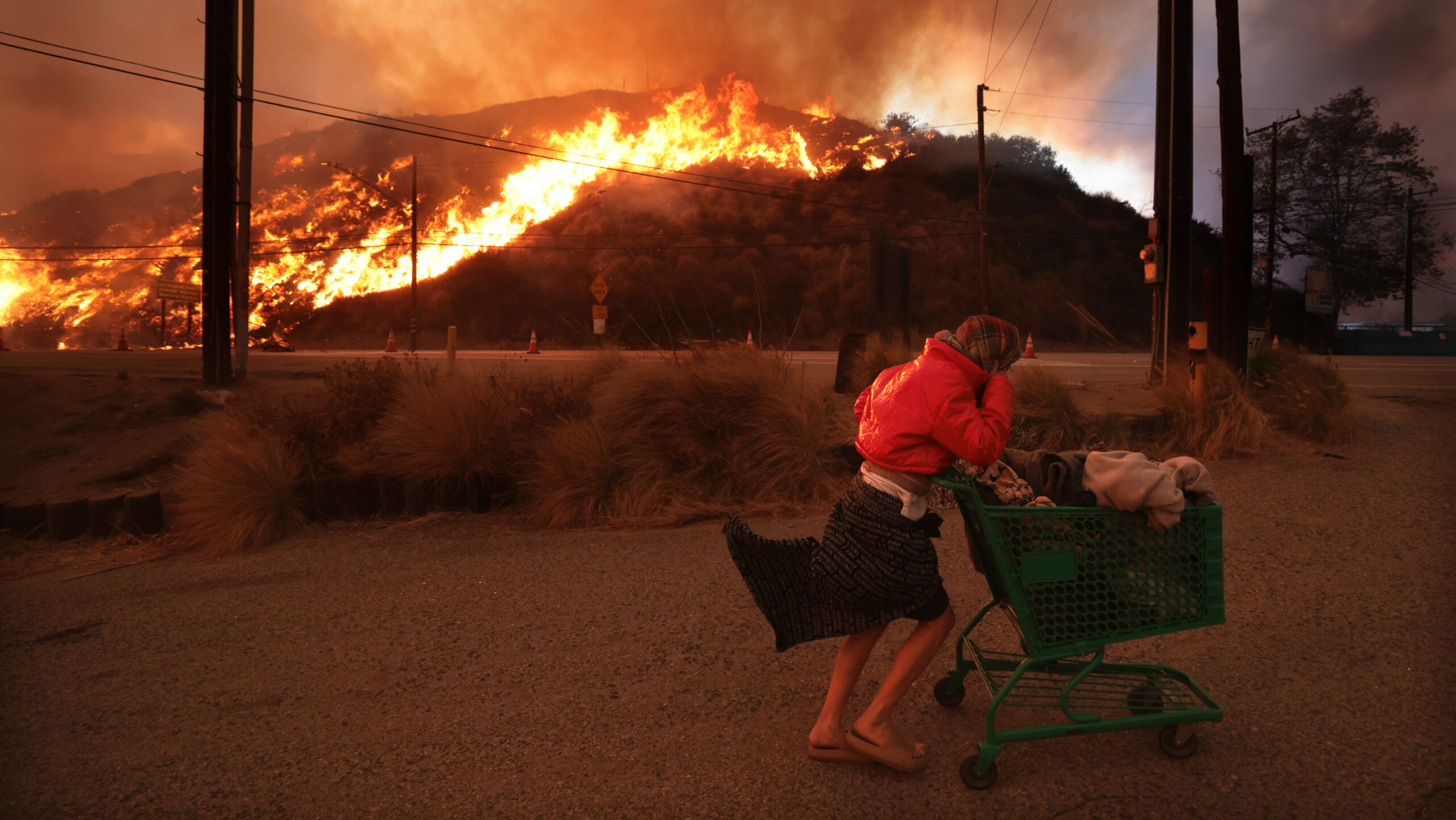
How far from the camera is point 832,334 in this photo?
123 feet

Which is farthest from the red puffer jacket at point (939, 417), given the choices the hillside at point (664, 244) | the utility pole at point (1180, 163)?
the hillside at point (664, 244)

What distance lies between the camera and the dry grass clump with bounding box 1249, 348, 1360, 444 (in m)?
8.05

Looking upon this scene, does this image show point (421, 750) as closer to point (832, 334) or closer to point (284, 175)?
point (832, 334)

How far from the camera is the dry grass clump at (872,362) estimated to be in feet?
29.8

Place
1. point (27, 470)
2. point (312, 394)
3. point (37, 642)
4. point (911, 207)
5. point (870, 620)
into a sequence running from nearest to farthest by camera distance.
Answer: point (870, 620) → point (37, 642) → point (312, 394) → point (27, 470) → point (911, 207)

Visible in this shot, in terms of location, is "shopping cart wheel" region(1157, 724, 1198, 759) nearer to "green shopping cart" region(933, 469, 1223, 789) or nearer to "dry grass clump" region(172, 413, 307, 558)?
"green shopping cart" region(933, 469, 1223, 789)

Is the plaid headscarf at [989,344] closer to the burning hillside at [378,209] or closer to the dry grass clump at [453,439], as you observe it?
the dry grass clump at [453,439]

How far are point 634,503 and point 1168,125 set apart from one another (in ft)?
30.8

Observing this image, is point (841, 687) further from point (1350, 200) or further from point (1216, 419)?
point (1350, 200)

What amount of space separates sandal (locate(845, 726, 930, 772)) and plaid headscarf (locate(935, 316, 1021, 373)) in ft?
4.00

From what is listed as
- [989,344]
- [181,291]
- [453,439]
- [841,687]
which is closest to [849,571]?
[841,687]

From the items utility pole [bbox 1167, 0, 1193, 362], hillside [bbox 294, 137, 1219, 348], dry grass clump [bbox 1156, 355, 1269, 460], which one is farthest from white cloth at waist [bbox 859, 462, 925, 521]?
hillside [bbox 294, 137, 1219, 348]

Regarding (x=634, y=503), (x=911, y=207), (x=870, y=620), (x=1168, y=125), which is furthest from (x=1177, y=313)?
(x=911, y=207)

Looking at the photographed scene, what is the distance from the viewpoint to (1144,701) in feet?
9.21
